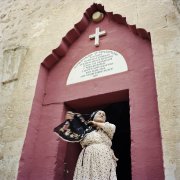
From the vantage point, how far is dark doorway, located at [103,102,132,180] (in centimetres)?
489

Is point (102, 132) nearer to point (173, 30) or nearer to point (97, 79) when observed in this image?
point (97, 79)

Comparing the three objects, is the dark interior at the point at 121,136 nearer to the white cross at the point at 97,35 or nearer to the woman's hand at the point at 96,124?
the white cross at the point at 97,35

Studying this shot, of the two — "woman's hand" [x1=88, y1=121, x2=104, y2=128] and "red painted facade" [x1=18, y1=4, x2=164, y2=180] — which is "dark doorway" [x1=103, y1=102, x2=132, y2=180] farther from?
"woman's hand" [x1=88, y1=121, x2=104, y2=128]

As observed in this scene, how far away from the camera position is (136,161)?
9.69 feet

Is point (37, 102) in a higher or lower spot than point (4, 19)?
lower

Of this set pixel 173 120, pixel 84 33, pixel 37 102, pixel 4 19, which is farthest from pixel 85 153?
pixel 4 19

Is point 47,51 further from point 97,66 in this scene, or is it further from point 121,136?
point 121,136

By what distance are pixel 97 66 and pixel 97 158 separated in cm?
141

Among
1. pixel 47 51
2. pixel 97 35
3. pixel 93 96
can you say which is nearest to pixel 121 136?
pixel 93 96

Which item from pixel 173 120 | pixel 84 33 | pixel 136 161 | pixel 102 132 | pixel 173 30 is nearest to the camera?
pixel 173 120

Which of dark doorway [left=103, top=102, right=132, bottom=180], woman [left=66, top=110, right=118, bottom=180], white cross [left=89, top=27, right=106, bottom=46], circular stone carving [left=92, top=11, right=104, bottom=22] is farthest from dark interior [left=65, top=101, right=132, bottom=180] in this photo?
woman [left=66, top=110, right=118, bottom=180]

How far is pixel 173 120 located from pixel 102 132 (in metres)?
0.79

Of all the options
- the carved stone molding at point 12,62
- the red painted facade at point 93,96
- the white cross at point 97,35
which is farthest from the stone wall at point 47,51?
the white cross at point 97,35

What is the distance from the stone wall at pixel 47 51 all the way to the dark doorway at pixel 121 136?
1.50 meters
